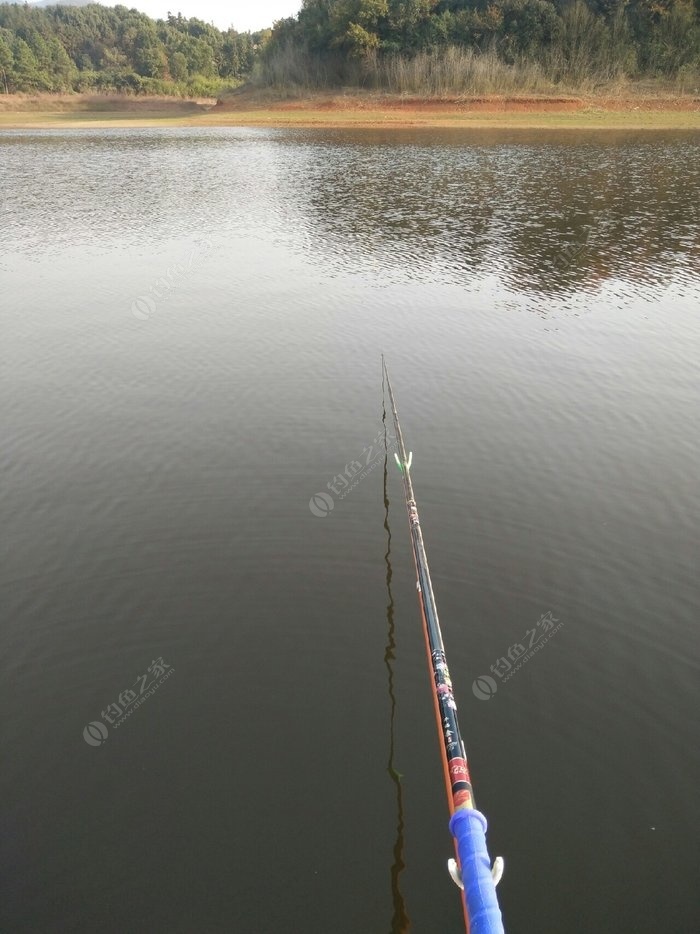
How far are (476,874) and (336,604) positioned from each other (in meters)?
6.37

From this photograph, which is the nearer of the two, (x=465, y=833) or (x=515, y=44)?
(x=465, y=833)

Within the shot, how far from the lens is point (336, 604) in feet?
33.5

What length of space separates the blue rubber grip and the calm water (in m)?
2.94

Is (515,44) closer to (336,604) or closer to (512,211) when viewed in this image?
(512,211)

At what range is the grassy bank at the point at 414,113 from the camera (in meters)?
87.0

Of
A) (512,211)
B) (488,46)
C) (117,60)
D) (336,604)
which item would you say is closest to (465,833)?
(336,604)

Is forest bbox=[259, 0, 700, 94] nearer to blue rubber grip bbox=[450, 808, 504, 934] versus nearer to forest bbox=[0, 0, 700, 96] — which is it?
forest bbox=[0, 0, 700, 96]

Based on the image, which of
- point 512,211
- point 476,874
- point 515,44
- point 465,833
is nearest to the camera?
point 476,874

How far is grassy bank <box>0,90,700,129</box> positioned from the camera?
8700 cm

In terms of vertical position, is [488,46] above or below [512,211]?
above

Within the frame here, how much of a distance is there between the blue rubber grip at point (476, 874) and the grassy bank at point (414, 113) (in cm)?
9472

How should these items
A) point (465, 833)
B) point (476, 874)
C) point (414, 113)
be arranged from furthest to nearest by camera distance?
point (414, 113) < point (465, 833) < point (476, 874)

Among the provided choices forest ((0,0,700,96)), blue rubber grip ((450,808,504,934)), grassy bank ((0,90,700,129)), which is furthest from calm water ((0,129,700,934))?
forest ((0,0,700,96))

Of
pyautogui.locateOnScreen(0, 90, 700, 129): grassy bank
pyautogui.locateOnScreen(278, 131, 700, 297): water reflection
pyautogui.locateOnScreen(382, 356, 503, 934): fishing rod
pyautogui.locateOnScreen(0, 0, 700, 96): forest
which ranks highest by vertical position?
pyautogui.locateOnScreen(0, 0, 700, 96): forest
